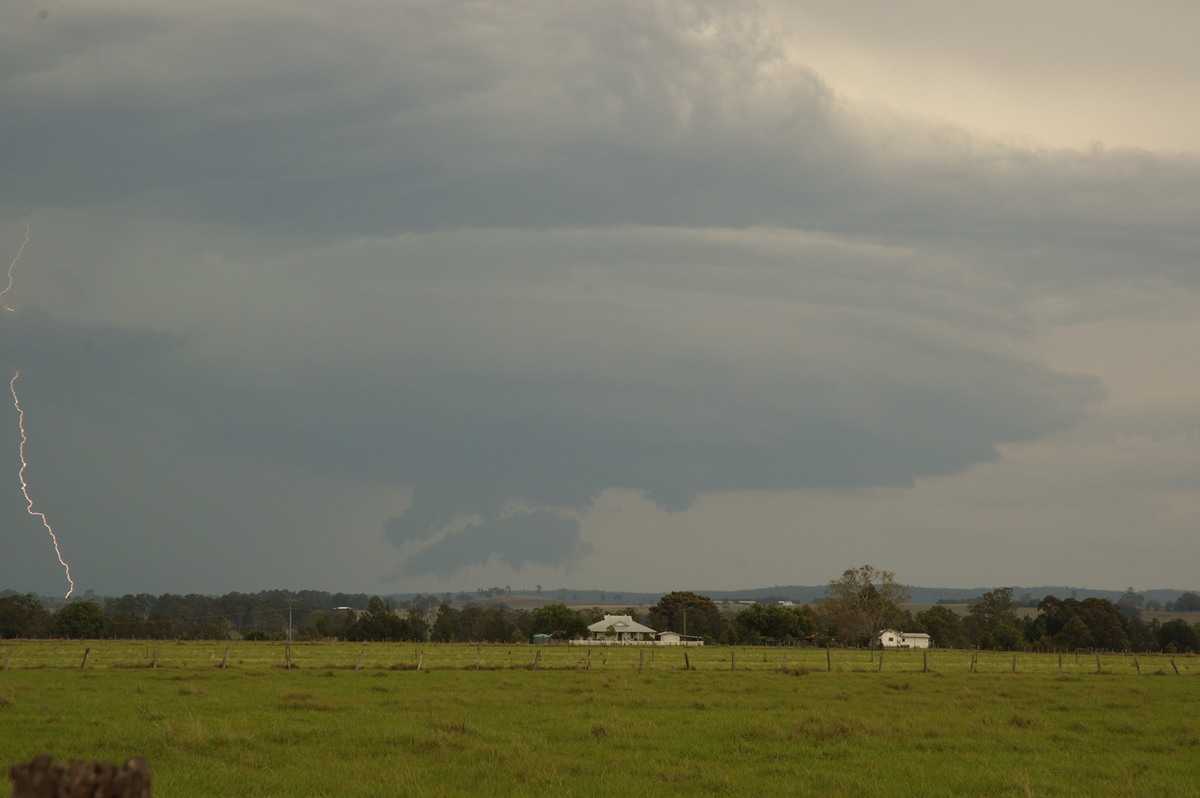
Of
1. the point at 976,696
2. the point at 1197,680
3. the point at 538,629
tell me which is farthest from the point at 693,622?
the point at 976,696

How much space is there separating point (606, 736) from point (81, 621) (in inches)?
5284

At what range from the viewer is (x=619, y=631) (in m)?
158

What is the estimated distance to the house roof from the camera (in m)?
161

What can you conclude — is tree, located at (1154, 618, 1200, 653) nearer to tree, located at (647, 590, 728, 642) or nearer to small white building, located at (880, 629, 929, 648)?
small white building, located at (880, 629, 929, 648)

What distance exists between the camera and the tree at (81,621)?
136 m

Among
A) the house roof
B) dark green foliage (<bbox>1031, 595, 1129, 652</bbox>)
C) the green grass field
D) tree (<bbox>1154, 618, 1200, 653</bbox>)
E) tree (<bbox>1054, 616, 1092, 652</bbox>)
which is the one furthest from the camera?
the house roof

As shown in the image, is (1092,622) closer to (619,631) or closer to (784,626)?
(784,626)

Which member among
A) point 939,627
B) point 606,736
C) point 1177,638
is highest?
point 939,627

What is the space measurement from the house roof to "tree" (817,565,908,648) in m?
32.5

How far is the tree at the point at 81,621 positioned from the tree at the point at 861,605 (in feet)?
338

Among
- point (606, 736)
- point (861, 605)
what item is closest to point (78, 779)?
point (606, 736)

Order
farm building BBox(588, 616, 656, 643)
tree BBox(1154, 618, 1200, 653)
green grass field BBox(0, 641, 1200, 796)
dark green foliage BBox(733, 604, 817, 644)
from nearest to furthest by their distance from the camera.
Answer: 1. green grass field BBox(0, 641, 1200, 796)
2. tree BBox(1154, 618, 1200, 653)
3. dark green foliage BBox(733, 604, 817, 644)
4. farm building BBox(588, 616, 656, 643)

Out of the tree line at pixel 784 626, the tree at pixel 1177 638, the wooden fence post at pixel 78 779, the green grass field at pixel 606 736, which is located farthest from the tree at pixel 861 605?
the wooden fence post at pixel 78 779

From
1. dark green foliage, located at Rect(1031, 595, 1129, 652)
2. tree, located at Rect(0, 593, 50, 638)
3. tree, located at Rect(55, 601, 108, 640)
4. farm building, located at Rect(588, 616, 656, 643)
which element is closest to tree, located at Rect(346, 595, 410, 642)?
farm building, located at Rect(588, 616, 656, 643)
